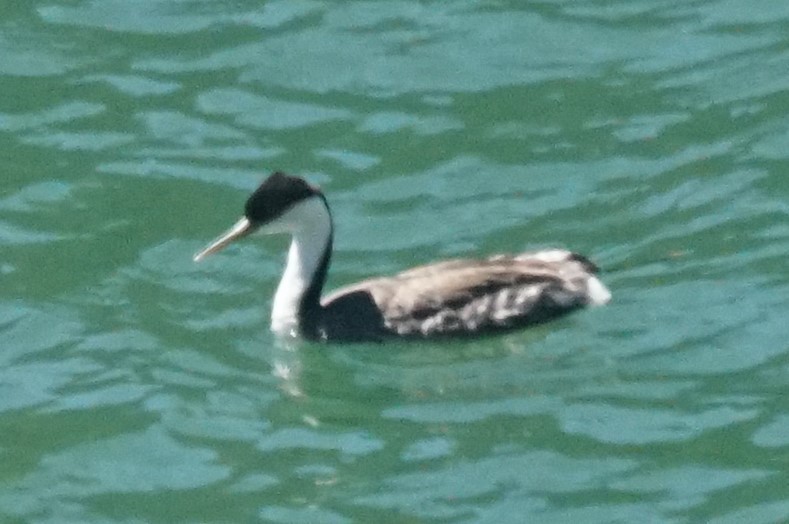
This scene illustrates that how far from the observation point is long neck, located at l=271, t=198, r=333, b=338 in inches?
A: 611

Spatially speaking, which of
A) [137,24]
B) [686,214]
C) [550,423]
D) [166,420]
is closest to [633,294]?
[686,214]

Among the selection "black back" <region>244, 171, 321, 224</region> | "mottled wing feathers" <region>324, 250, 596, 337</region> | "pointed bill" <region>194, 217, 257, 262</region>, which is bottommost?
"mottled wing feathers" <region>324, 250, 596, 337</region>

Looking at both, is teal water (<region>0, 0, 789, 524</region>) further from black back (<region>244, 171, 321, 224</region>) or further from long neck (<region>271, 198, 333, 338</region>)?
black back (<region>244, 171, 321, 224</region>)

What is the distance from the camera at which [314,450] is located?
13633mm

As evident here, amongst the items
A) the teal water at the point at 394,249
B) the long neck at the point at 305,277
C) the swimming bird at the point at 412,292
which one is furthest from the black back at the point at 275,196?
the teal water at the point at 394,249

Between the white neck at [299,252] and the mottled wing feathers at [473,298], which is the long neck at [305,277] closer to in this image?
the white neck at [299,252]

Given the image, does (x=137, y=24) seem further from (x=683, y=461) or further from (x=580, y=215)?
(x=683, y=461)

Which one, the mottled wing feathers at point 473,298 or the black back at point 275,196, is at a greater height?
the black back at point 275,196

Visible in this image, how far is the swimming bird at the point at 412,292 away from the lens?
50.4ft

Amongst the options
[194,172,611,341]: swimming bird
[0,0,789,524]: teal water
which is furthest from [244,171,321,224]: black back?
[0,0,789,524]: teal water

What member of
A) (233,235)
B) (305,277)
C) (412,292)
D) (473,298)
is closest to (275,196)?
(233,235)

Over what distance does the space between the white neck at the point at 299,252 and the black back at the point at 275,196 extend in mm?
55

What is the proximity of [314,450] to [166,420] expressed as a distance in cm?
95

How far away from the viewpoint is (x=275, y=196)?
1559 cm
